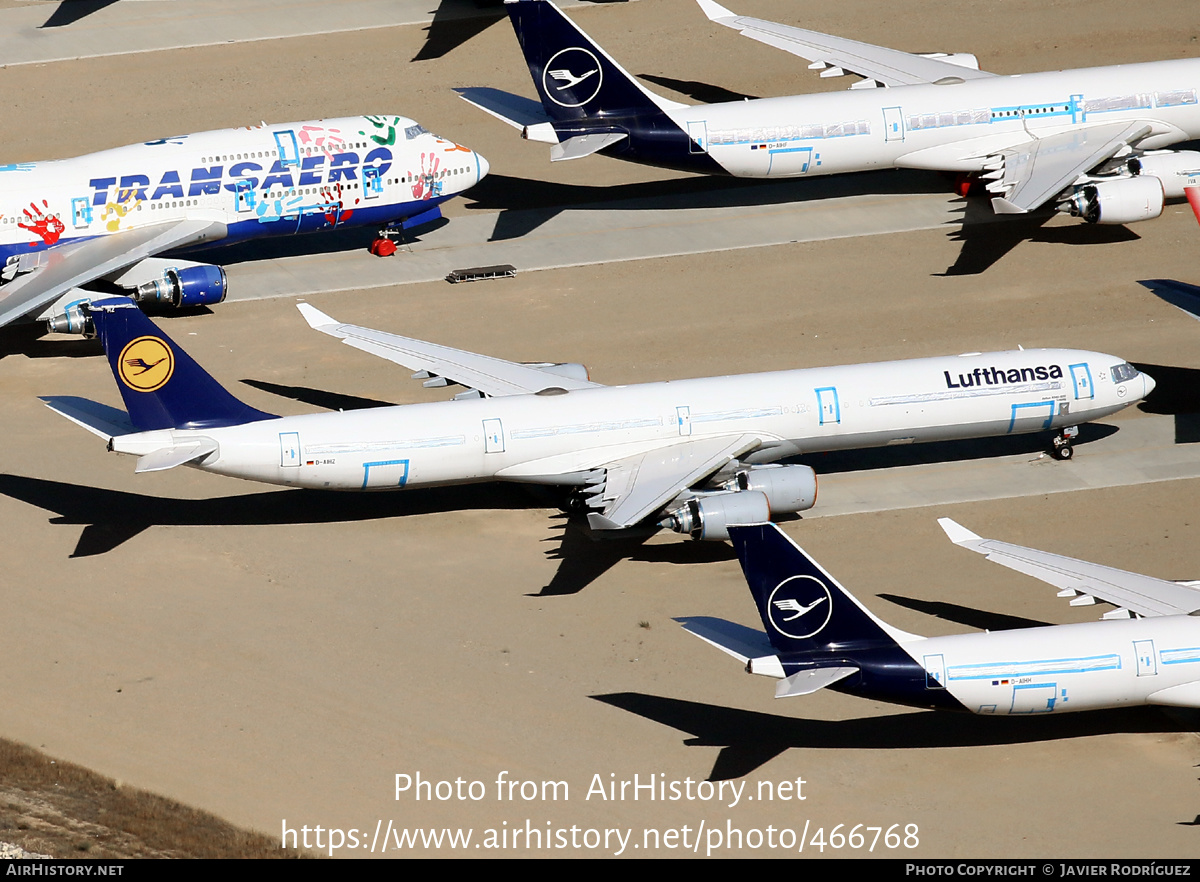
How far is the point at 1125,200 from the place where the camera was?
56062mm

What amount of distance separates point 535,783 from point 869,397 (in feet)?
46.4

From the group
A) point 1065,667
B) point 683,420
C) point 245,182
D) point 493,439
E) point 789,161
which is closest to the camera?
point 1065,667

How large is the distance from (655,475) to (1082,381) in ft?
38.5

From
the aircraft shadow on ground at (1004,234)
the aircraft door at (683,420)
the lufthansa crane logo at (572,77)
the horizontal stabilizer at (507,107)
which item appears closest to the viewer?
the aircraft door at (683,420)

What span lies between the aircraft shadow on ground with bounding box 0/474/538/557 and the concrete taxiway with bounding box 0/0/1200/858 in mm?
117

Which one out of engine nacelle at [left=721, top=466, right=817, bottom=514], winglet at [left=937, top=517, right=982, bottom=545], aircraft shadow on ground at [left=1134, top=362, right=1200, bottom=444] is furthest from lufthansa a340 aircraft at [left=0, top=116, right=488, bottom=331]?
winglet at [left=937, top=517, right=982, bottom=545]

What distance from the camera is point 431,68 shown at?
68812mm

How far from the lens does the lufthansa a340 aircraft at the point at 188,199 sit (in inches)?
2036

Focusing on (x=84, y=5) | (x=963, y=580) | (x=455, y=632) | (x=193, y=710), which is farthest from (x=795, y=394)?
(x=84, y=5)

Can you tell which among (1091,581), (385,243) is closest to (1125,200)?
(1091,581)

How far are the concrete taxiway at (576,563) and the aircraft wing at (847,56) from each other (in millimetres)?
5049

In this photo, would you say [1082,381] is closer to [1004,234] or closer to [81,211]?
[1004,234]

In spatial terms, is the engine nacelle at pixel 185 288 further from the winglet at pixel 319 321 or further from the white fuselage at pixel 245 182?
the winglet at pixel 319 321

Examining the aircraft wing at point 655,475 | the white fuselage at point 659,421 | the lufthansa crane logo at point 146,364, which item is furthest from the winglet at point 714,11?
the lufthansa crane logo at point 146,364
